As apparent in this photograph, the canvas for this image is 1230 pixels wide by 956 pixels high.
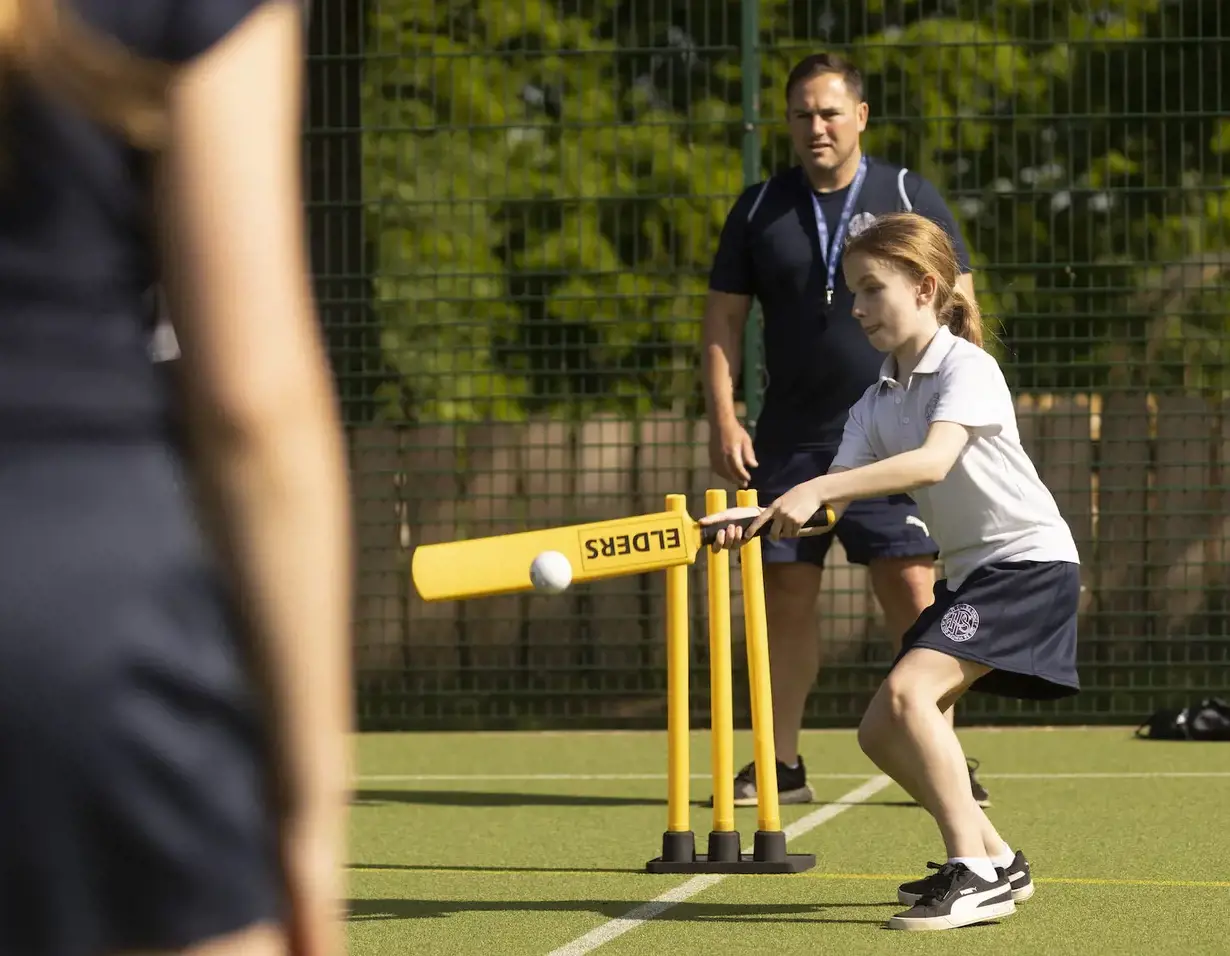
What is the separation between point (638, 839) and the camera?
6648 mm

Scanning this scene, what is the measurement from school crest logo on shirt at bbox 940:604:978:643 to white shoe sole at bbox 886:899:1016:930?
59 cm

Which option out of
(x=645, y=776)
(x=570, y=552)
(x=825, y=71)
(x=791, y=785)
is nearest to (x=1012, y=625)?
(x=570, y=552)

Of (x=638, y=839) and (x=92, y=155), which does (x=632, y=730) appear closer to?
(x=638, y=839)

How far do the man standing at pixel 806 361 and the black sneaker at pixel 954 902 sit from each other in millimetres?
2162

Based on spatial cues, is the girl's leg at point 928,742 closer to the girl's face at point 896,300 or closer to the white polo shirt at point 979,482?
the white polo shirt at point 979,482

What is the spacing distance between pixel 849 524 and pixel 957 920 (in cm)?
248

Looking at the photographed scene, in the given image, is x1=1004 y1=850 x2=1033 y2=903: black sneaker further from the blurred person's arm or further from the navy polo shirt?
the blurred person's arm

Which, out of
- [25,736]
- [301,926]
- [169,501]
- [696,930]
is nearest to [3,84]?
[169,501]

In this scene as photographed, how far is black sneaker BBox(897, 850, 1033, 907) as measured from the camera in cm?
501

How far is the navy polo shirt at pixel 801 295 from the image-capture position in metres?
7.30

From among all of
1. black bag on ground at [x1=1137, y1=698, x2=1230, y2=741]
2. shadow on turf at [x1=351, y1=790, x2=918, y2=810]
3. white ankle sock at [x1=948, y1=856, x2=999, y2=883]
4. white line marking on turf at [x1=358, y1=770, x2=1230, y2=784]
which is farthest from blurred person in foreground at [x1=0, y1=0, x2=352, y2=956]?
A: black bag on ground at [x1=1137, y1=698, x2=1230, y2=741]

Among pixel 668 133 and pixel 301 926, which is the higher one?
pixel 668 133

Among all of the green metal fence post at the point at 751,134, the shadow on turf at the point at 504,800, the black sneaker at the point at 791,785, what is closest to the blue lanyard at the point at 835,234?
the black sneaker at the point at 791,785

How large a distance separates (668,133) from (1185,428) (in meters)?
2.59
